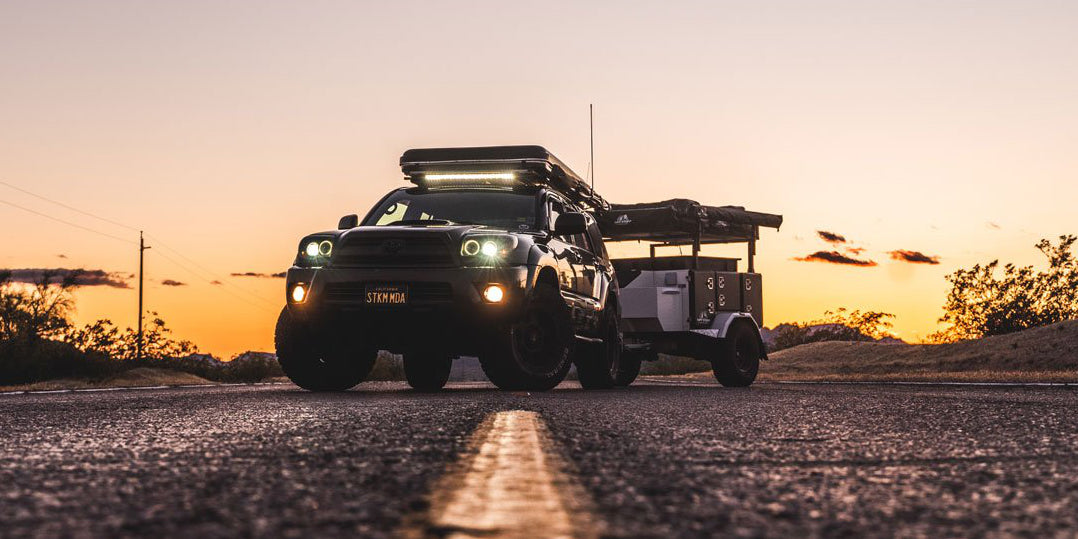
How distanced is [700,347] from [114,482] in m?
12.6

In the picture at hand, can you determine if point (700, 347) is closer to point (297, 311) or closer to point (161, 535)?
point (297, 311)

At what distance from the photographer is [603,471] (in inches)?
135

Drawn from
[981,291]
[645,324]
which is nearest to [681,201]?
[645,324]

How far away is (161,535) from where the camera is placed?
231 centimetres

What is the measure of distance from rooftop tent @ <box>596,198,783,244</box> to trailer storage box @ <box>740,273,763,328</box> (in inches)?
37.7

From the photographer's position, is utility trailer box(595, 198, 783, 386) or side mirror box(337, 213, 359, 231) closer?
side mirror box(337, 213, 359, 231)

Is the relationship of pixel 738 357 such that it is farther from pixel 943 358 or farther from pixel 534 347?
pixel 943 358

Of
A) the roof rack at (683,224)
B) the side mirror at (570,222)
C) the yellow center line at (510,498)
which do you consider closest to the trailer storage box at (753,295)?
the roof rack at (683,224)

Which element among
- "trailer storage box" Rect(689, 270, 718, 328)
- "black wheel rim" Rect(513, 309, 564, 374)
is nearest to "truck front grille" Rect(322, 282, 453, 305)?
"black wheel rim" Rect(513, 309, 564, 374)

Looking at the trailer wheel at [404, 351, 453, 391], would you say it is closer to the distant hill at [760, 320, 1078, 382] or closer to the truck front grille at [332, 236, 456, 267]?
the truck front grille at [332, 236, 456, 267]

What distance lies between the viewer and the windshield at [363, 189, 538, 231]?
1138cm

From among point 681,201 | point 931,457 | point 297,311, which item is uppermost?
point 681,201

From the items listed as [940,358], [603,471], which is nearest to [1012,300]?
[940,358]

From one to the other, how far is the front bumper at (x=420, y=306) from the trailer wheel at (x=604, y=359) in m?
2.53
